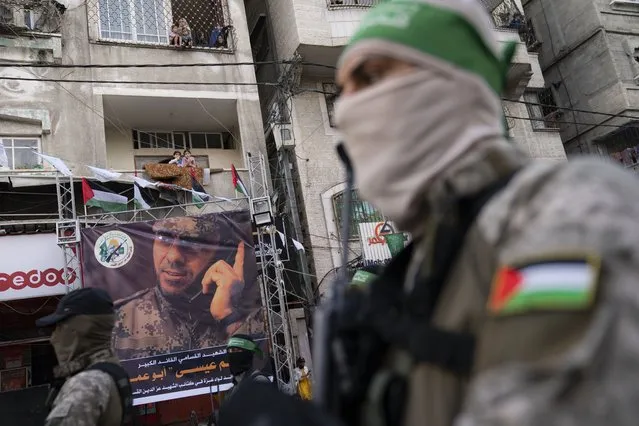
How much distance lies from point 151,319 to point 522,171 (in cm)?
979

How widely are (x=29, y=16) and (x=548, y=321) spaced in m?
13.9

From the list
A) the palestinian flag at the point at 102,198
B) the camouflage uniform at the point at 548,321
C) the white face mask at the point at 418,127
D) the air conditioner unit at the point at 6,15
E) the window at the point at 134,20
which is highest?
the window at the point at 134,20

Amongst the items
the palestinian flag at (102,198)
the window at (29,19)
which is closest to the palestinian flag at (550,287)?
the palestinian flag at (102,198)

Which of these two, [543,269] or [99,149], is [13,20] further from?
[543,269]

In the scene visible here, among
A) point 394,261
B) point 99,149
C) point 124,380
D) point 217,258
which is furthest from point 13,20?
point 394,261

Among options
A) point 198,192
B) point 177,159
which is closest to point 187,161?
point 177,159

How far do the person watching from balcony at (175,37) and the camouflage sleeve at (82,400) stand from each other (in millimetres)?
11784

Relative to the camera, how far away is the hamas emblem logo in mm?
9961

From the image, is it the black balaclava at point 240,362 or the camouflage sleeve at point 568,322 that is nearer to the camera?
the camouflage sleeve at point 568,322

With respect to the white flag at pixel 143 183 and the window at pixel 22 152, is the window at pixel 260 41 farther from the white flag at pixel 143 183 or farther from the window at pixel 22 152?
the window at pixel 22 152

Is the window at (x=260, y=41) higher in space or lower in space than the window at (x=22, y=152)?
higher

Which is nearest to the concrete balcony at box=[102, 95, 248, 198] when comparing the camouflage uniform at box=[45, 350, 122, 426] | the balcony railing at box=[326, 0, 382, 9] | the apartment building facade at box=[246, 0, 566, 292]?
the apartment building facade at box=[246, 0, 566, 292]

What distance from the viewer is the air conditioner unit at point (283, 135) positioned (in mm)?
13297

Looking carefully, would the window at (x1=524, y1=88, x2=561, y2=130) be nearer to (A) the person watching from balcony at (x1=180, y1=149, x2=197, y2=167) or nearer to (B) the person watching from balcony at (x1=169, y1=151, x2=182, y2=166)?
(A) the person watching from balcony at (x1=180, y1=149, x2=197, y2=167)
